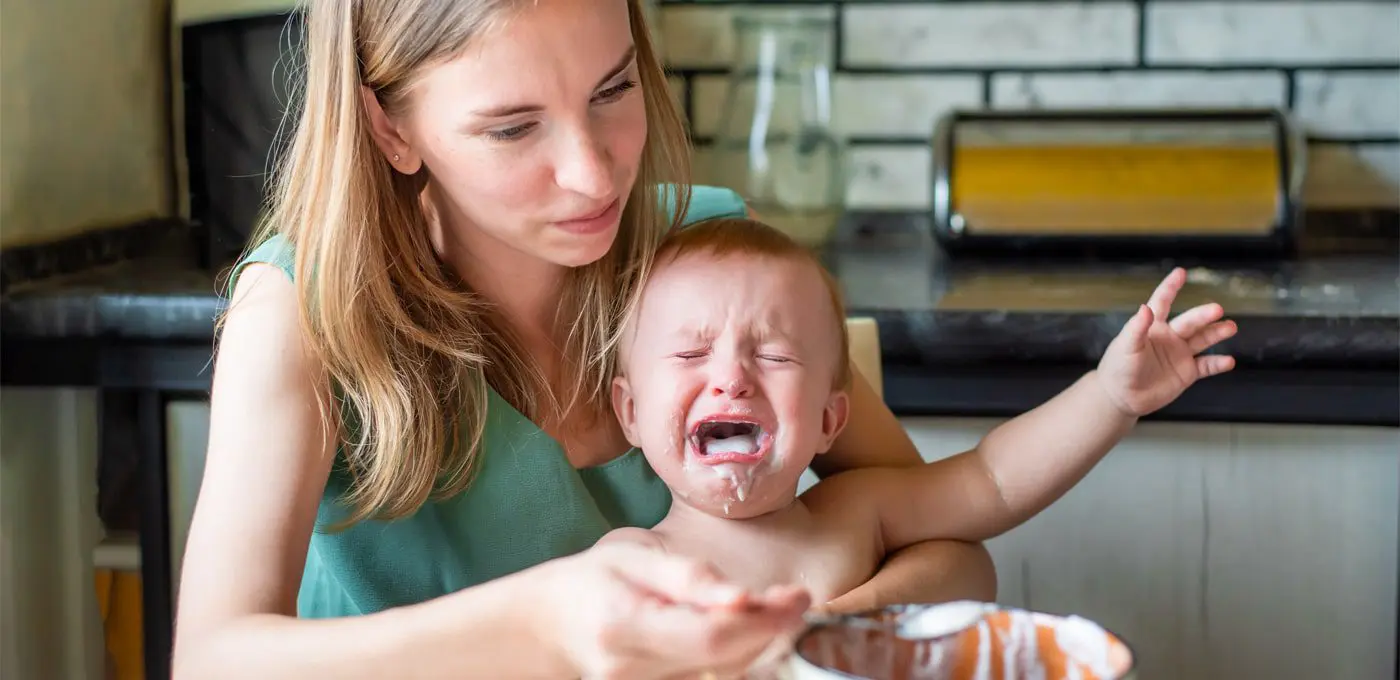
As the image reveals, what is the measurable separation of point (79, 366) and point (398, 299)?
723 millimetres

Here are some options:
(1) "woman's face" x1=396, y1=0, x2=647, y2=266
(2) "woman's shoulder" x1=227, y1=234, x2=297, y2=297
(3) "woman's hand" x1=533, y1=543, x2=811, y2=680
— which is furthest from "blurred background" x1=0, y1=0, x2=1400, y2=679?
(3) "woman's hand" x1=533, y1=543, x2=811, y2=680

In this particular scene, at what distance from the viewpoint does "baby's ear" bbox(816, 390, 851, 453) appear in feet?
3.55

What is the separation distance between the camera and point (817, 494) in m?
1.13

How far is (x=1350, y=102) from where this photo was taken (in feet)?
6.45

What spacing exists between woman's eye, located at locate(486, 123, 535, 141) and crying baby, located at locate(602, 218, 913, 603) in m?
0.17

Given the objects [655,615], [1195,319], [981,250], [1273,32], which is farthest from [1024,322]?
[655,615]

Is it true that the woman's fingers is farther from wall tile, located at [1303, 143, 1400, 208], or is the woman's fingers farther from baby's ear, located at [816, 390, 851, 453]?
wall tile, located at [1303, 143, 1400, 208]

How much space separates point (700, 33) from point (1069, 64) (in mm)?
533

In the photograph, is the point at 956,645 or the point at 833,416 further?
the point at 833,416

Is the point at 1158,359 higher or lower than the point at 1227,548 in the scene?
higher

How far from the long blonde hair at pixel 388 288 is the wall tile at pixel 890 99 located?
0.95m

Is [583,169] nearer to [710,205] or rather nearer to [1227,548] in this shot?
[710,205]

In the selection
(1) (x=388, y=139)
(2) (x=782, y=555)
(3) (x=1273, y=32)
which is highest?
(3) (x=1273, y=32)

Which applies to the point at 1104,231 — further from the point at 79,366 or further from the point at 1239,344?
the point at 79,366
